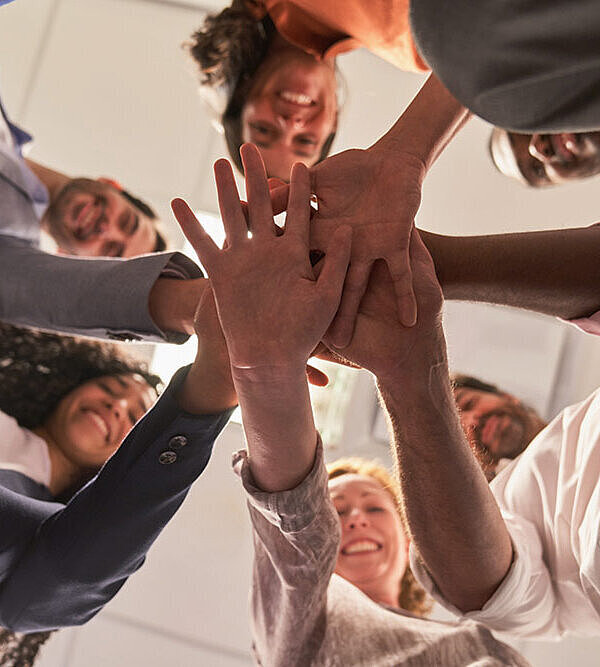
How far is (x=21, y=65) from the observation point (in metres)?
2.19

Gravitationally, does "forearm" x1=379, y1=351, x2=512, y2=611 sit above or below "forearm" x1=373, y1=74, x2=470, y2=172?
below

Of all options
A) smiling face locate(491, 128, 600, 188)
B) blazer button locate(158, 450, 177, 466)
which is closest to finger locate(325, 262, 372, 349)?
blazer button locate(158, 450, 177, 466)

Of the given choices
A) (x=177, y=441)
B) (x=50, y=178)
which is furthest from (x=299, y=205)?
(x=50, y=178)

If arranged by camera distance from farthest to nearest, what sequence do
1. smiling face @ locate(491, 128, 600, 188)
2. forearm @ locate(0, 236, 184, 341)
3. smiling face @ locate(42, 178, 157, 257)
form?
smiling face @ locate(42, 178, 157, 257), smiling face @ locate(491, 128, 600, 188), forearm @ locate(0, 236, 184, 341)

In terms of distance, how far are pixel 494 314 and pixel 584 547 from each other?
1.05 metres

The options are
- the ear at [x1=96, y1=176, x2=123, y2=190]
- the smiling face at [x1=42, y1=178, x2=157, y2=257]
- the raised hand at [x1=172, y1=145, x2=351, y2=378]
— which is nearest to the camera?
the raised hand at [x1=172, y1=145, x2=351, y2=378]

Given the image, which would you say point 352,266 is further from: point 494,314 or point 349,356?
point 494,314

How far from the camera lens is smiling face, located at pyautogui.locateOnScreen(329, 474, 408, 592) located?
1.43 m

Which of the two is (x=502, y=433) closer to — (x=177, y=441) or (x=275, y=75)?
(x=275, y=75)

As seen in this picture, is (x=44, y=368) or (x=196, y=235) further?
(x=44, y=368)

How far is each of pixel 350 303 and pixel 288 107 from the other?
2.90ft

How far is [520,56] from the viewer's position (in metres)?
0.48

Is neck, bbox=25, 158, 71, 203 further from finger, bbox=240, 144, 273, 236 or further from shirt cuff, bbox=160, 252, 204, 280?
finger, bbox=240, 144, 273, 236

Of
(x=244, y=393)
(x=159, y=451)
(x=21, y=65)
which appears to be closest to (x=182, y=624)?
(x=159, y=451)
